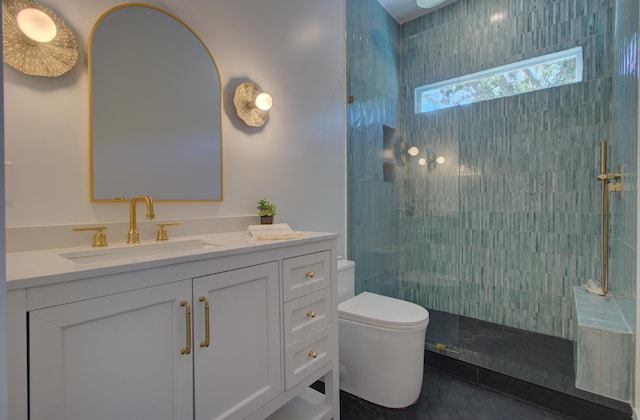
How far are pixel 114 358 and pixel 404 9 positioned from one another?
3.23m

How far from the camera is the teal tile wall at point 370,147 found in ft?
7.81

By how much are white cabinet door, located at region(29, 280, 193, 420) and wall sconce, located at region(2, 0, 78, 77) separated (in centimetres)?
84

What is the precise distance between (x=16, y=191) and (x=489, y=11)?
3.26 m

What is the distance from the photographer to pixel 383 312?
69.3 inches

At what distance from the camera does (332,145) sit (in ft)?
7.30

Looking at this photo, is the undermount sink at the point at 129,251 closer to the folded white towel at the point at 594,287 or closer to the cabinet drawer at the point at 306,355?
the cabinet drawer at the point at 306,355

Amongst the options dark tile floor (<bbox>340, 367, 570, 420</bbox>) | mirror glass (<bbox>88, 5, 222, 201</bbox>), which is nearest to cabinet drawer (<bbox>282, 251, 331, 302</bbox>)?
mirror glass (<bbox>88, 5, 222, 201</bbox>)

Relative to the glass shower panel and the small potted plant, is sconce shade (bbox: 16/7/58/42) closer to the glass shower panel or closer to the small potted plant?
the small potted plant

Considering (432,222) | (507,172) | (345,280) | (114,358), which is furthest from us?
(432,222)

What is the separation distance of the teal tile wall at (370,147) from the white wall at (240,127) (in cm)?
11

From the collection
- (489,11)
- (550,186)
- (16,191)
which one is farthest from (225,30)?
(550,186)

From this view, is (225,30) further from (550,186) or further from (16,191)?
(550,186)

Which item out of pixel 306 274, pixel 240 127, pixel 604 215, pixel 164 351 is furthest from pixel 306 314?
pixel 604 215

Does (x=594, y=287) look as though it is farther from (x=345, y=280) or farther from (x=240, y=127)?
(x=240, y=127)
